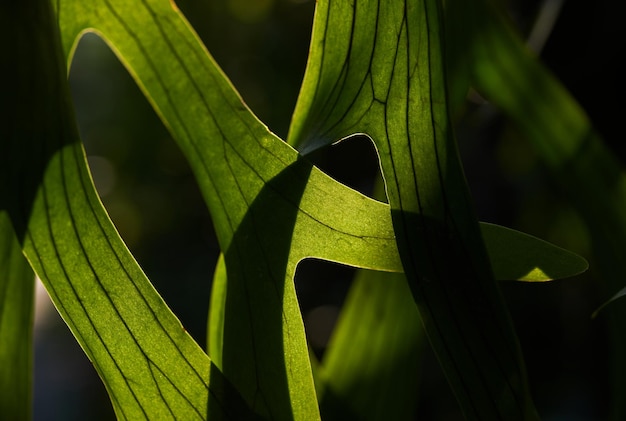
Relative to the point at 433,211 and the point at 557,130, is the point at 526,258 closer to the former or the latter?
the point at 433,211

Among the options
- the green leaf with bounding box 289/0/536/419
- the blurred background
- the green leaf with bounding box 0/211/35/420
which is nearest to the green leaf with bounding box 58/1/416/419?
the green leaf with bounding box 289/0/536/419

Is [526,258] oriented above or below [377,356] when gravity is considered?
above

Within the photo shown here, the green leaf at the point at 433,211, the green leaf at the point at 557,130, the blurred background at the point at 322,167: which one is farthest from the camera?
the blurred background at the point at 322,167

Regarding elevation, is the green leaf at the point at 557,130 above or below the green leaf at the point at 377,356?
above

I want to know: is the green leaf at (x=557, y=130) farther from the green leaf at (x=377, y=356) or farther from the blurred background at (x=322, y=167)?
the green leaf at (x=377, y=356)

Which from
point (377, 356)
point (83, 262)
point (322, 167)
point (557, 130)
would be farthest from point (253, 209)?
point (322, 167)

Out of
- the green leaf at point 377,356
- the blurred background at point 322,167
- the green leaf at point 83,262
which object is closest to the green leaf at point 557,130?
the blurred background at point 322,167
